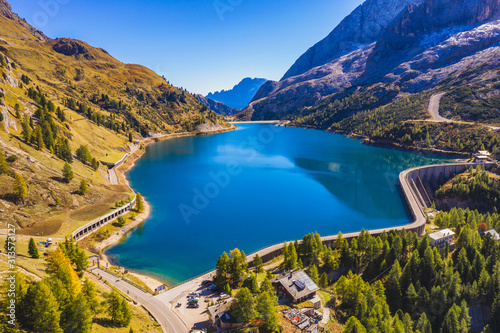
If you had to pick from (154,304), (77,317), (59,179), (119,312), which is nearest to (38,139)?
(59,179)

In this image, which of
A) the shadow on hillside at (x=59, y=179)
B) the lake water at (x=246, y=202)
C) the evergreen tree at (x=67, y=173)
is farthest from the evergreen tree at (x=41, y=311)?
the evergreen tree at (x=67, y=173)

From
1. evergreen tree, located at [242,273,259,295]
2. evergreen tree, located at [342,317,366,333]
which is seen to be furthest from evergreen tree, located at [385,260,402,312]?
evergreen tree, located at [242,273,259,295]

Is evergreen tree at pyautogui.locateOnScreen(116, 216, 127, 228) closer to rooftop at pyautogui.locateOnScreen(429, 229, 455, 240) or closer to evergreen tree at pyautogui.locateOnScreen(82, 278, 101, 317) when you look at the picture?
evergreen tree at pyautogui.locateOnScreen(82, 278, 101, 317)

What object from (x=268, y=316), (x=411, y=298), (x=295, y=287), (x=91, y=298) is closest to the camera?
(x=91, y=298)

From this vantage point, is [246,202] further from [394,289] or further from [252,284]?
[394,289]

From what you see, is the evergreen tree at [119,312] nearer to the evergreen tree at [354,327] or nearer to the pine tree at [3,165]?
the evergreen tree at [354,327]
